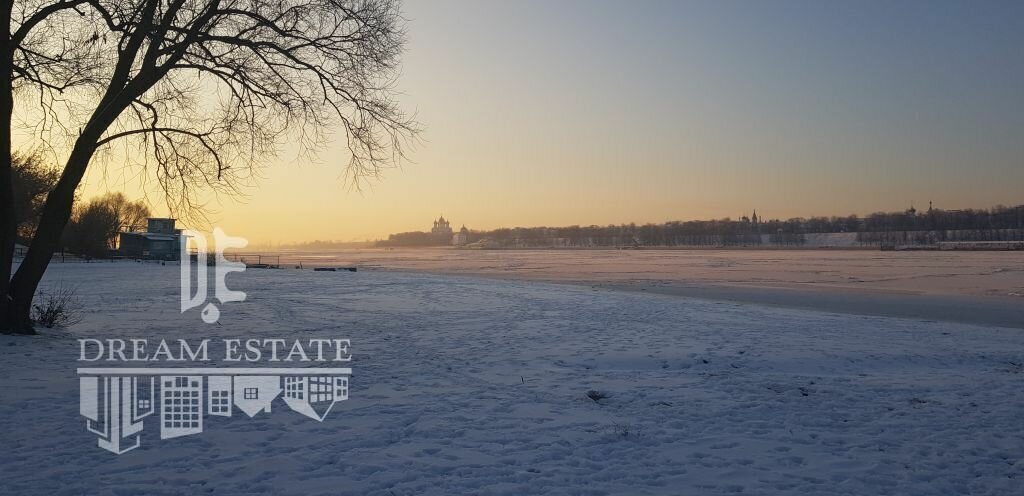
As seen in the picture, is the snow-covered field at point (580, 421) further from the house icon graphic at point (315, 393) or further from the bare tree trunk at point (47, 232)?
the bare tree trunk at point (47, 232)

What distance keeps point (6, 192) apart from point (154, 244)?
61293 millimetres

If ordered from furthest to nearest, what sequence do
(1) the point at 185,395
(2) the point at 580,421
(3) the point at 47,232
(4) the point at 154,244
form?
(4) the point at 154,244, (3) the point at 47,232, (1) the point at 185,395, (2) the point at 580,421

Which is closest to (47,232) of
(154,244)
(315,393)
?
(315,393)

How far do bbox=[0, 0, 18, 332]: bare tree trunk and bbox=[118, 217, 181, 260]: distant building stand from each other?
187 feet

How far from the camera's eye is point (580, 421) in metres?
6.61

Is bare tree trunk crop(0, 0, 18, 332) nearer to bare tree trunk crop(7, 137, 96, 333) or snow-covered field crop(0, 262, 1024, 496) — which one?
bare tree trunk crop(7, 137, 96, 333)

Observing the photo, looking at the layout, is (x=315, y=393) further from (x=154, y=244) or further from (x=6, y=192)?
(x=154, y=244)

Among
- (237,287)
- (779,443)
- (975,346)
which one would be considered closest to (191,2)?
(779,443)

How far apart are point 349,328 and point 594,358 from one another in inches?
231

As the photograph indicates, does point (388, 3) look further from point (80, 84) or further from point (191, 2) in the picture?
point (80, 84)

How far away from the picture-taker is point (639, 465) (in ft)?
17.5

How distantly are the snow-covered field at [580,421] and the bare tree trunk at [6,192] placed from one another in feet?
2.90

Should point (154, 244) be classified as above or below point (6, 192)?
below

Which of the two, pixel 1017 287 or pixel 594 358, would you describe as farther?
pixel 1017 287
